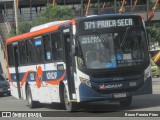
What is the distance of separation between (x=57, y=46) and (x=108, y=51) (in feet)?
7.25

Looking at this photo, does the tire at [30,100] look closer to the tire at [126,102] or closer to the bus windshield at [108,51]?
the tire at [126,102]

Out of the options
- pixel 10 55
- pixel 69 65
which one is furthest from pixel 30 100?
pixel 69 65

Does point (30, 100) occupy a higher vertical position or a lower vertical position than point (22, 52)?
lower

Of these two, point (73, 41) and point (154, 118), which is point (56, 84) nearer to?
point (73, 41)

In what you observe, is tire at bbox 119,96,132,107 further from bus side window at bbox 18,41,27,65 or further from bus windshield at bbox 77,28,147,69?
bus side window at bbox 18,41,27,65

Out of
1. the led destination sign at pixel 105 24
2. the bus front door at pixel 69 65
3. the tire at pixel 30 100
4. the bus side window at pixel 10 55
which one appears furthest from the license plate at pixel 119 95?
the bus side window at pixel 10 55

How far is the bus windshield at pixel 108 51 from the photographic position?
16.9 m

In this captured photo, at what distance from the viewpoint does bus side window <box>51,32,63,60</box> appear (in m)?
18.2

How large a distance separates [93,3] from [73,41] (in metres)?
54.3

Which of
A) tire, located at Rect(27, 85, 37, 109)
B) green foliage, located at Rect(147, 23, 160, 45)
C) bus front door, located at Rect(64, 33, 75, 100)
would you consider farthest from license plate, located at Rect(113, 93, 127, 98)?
green foliage, located at Rect(147, 23, 160, 45)

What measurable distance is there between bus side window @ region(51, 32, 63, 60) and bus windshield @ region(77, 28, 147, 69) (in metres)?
1.37

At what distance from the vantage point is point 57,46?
60.7 ft

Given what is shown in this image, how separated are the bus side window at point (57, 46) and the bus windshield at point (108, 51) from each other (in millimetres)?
1375

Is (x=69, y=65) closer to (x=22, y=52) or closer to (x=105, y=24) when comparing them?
(x=105, y=24)
